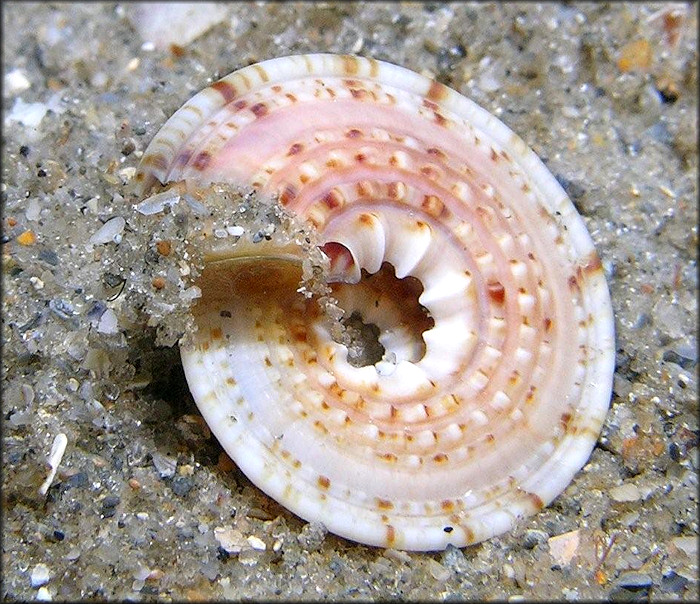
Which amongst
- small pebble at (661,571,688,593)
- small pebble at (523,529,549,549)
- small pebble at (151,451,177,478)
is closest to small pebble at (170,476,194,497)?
small pebble at (151,451,177,478)

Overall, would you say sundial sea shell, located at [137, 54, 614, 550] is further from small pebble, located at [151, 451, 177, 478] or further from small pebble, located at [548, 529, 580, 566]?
small pebble, located at [151, 451, 177, 478]

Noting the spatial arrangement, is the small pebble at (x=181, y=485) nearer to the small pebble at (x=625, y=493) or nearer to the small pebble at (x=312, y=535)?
the small pebble at (x=312, y=535)

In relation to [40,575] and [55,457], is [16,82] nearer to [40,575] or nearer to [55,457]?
[55,457]

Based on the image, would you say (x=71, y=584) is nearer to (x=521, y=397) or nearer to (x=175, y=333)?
(x=175, y=333)

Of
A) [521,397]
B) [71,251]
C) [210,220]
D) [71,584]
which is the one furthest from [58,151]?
[521,397]

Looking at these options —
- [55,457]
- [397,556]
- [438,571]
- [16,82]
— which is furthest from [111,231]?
[16,82]

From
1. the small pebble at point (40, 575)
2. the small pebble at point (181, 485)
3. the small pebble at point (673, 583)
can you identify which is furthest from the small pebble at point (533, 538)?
the small pebble at point (40, 575)

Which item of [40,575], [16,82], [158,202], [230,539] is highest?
[158,202]
